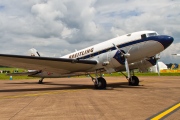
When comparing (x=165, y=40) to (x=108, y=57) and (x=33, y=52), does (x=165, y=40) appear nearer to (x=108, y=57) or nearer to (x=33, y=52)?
(x=108, y=57)

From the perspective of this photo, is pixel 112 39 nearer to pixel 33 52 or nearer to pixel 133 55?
pixel 133 55

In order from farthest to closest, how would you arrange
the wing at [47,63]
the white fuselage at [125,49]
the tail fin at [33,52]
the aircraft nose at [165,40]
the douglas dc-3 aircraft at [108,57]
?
the tail fin at [33,52] < the white fuselage at [125,49] < the douglas dc-3 aircraft at [108,57] < the aircraft nose at [165,40] < the wing at [47,63]

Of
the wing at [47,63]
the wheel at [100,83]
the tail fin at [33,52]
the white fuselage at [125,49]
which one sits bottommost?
the wheel at [100,83]

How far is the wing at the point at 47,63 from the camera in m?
17.2

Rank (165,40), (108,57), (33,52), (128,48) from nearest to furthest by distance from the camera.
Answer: (165,40) < (128,48) < (108,57) < (33,52)

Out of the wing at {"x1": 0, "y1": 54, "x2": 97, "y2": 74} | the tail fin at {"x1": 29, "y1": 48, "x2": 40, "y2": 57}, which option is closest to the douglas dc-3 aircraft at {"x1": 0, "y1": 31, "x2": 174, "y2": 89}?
the wing at {"x1": 0, "y1": 54, "x2": 97, "y2": 74}

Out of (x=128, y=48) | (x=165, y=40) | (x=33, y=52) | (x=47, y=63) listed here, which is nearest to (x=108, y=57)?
(x=128, y=48)

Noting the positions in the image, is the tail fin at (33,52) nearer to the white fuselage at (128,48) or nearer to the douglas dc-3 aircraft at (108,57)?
the douglas dc-3 aircraft at (108,57)

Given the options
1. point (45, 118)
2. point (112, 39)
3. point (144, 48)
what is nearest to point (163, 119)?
point (45, 118)

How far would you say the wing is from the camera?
676 inches

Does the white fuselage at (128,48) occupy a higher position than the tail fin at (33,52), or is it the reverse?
the tail fin at (33,52)

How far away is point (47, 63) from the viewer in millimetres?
18609

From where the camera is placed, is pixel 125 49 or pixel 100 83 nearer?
pixel 125 49

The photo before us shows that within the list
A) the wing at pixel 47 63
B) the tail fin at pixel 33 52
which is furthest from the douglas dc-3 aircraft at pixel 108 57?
the tail fin at pixel 33 52
